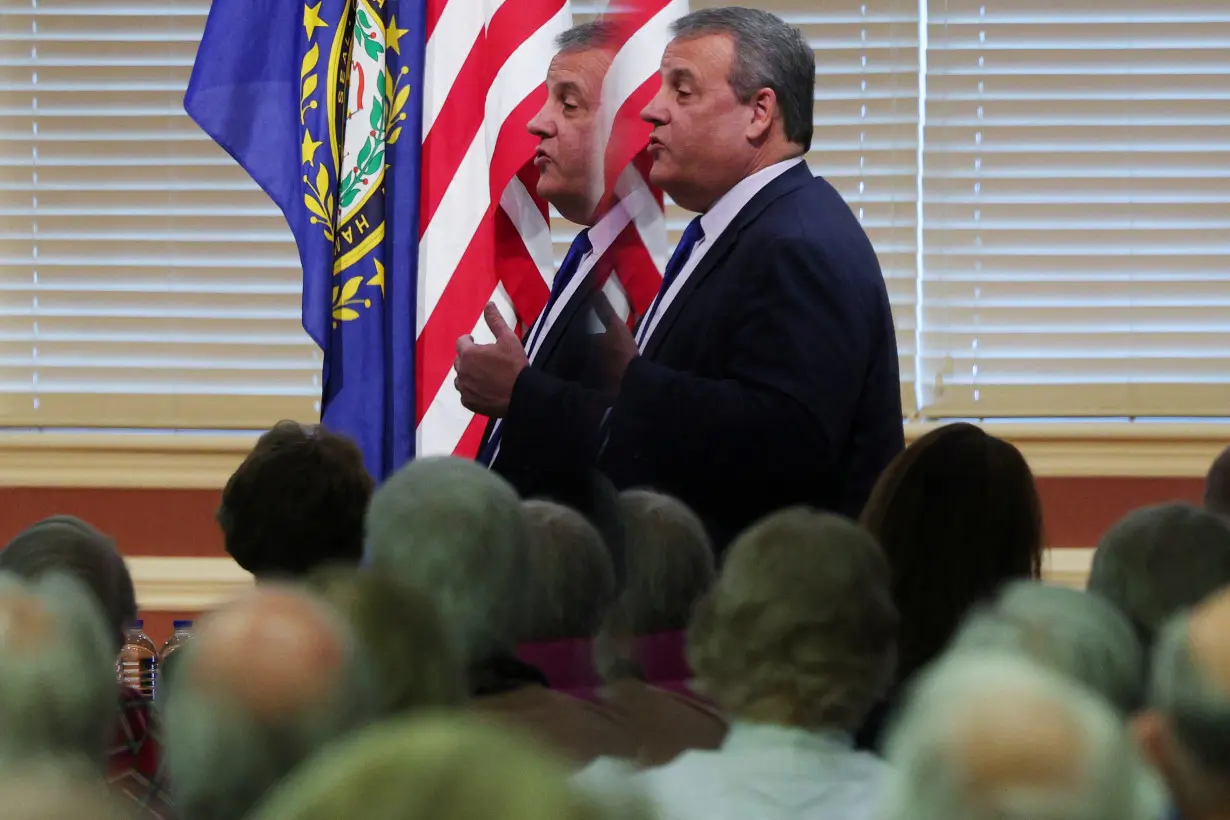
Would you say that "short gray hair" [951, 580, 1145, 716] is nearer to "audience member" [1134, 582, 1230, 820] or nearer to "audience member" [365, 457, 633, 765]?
"audience member" [1134, 582, 1230, 820]

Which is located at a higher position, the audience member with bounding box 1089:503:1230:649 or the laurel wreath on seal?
the laurel wreath on seal

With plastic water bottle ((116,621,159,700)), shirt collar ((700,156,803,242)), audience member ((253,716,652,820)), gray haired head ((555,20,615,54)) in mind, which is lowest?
plastic water bottle ((116,621,159,700))

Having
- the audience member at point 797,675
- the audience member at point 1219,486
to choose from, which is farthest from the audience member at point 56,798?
the audience member at point 1219,486

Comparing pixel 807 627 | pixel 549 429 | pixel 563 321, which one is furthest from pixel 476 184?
pixel 807 627

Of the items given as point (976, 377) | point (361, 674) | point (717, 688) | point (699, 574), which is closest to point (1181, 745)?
point (361, 674)

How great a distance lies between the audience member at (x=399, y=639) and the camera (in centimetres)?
74

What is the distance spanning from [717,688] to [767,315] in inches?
30.8

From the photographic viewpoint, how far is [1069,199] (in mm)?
3410

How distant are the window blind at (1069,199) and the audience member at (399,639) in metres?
2.69

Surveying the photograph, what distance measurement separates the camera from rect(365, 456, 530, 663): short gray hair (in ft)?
3.53

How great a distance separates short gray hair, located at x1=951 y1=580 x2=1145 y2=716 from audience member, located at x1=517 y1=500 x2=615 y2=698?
0.42 m

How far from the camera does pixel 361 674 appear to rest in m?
0.63

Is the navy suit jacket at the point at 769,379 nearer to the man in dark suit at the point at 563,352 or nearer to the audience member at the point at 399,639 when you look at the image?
the man in dark suit at the point at 563,352

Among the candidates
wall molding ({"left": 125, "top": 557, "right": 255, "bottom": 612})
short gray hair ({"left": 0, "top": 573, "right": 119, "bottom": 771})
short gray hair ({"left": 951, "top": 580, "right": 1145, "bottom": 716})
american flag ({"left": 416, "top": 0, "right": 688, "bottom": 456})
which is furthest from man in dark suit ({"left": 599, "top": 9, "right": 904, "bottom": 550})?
wall molding ({"left": 125, "top": 557, "right": 255, "bottom": 612})
